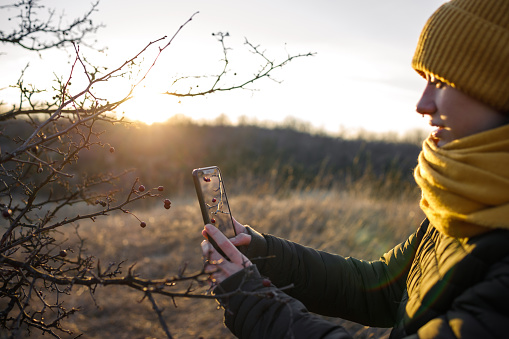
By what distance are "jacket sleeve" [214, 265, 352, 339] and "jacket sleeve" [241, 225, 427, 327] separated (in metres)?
0.34

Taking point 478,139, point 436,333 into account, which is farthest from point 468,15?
point 436,333

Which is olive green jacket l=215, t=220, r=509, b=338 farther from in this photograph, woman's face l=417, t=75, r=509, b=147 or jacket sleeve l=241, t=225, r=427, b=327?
woman's face l=417, t=75, r=509, b=147

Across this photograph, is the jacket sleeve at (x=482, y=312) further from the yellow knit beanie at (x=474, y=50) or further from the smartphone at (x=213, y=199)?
the smartphone at (x=213, y=199)

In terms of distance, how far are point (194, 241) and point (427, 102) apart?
5.31m

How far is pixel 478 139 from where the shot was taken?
3.63ft

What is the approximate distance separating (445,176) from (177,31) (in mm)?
1063

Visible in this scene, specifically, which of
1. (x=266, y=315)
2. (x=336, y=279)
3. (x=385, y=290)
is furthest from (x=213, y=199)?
(x=385, y=290)

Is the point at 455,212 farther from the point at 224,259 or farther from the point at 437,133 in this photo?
the point at 224,259

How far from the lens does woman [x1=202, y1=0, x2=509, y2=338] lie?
3.20ft

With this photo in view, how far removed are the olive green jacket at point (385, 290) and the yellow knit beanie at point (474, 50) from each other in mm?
452

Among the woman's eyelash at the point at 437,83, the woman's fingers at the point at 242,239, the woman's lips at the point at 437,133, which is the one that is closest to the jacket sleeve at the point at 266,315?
the woman's fingers at the point at 242,239

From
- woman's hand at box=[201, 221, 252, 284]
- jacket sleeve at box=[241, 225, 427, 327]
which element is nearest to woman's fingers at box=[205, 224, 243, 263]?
woman's hand at box=[201, 221, 252, 284]

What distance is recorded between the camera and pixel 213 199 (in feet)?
5.06

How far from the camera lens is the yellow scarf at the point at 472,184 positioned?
1.04 m
